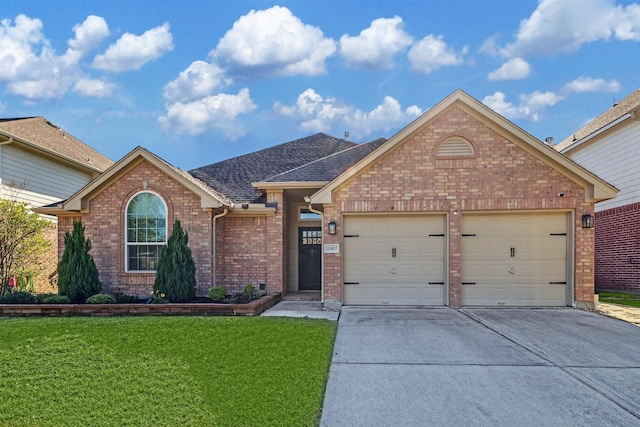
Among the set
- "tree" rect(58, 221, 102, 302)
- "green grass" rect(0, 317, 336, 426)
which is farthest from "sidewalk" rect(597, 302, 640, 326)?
"tree" rect(58, 221, 102, 302)

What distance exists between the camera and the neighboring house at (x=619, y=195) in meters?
13.0

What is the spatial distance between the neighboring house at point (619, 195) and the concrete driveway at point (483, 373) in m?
7.11

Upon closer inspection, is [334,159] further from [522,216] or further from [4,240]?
[4,240]

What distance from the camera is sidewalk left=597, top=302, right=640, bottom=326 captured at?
324 inches

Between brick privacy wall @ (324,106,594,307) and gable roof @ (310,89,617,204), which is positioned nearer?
gable roof @ (310,89,617,204)

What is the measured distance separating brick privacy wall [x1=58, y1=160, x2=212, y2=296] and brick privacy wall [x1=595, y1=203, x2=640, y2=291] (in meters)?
13.5

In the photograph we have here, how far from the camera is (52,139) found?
15594mm

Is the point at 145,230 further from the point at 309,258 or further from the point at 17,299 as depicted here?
the point at 309,258

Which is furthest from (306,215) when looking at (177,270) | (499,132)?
(499,132)

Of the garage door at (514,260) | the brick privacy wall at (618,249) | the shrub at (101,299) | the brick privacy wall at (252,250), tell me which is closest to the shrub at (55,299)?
the shrub at (101,299)

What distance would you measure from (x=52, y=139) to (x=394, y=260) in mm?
14360

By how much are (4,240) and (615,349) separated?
13.4 m

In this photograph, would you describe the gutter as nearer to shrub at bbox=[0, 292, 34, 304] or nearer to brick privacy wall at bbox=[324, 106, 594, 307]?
brick privacy wall at bbox=[324, 106, 594, 307]

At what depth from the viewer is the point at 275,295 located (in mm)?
10039
